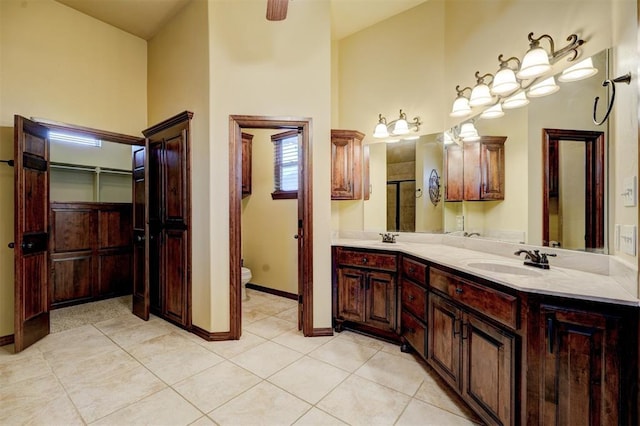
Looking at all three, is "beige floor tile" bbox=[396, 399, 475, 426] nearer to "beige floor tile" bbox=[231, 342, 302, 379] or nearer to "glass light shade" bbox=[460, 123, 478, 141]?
"beige floor tile" bbox=[231, 342, 302, 379]

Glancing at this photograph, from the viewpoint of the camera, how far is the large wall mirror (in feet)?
5.60

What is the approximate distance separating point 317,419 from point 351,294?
124cm

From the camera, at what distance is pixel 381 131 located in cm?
326

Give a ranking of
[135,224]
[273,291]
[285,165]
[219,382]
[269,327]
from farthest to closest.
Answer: [273,291]
[285,165]
[135,224]
[269,327]
[219,382]

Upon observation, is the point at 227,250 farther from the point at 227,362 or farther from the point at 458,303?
the point at 458,303

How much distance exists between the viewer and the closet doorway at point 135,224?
252cm

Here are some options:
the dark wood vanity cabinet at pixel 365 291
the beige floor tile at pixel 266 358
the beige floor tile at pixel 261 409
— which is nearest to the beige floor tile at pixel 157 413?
the beige floor tile at pixel 261 409

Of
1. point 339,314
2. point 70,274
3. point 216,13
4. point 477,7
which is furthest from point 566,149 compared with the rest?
point 70,274

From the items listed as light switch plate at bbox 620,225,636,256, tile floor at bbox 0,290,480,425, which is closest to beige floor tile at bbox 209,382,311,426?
tile floor at bbox 0,290,480,425

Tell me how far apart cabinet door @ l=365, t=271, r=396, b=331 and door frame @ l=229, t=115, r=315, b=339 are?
0.58m

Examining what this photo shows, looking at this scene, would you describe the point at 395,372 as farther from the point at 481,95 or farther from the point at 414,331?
the point at 481,95

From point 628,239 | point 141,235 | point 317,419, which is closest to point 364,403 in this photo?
point 317,419

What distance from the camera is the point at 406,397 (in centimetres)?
191

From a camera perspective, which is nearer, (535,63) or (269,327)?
(535,63)
